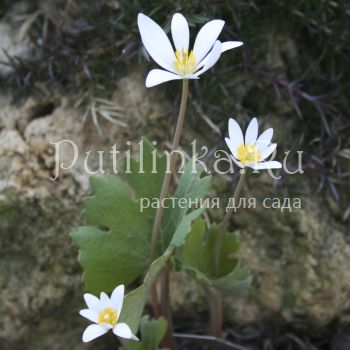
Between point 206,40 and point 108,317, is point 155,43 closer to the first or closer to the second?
point 206,40

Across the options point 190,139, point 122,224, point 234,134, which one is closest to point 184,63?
point 234,134

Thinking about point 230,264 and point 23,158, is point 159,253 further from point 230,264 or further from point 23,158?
point 23,158

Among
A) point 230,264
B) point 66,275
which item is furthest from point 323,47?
point 66,275

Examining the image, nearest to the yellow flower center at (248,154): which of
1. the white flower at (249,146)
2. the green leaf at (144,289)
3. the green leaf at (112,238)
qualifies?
the white flower at (249,146)

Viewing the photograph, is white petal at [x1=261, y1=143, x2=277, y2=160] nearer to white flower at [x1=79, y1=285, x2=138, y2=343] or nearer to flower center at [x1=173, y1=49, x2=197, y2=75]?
flower center at [x1=173, y1=49, x2=197, y2=75]

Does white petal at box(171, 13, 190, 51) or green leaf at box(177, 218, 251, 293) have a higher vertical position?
white petal at box(171, 13, 190, 51)

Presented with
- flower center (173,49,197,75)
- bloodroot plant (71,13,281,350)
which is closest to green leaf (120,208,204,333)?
bloodroot plant (71,13,281,350)

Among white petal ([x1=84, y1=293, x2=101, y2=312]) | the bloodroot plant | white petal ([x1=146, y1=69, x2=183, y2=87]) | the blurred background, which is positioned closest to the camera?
white petal ([x1=146, y1=69, x2=183, y2=87])
